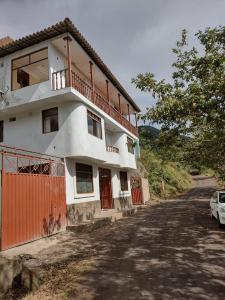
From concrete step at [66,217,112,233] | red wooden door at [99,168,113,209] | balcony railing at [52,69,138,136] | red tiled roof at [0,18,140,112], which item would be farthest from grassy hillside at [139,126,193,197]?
red tiled roof at [0,18,140,112]

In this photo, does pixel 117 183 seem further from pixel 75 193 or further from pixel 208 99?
pixel 208 99

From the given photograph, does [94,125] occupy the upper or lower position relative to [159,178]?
upper

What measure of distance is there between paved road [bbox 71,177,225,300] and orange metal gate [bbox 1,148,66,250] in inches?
91.5

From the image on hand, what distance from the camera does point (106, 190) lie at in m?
22.5

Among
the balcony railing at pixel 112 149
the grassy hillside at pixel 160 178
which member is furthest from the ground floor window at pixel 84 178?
the grassy hillside at pixel 160 178

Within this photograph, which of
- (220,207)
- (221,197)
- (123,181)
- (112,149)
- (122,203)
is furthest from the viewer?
(123,181)

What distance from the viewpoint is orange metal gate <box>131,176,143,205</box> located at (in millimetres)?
29156

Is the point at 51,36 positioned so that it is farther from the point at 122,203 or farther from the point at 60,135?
the point at 122,203

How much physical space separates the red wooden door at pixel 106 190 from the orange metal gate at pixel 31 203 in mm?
7905

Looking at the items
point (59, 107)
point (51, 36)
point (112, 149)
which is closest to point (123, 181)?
point (112, 149)

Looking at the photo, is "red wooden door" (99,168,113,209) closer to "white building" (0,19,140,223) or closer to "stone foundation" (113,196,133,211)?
"stone foundation" (113,196,133,211)

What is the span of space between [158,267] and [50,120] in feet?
35.2

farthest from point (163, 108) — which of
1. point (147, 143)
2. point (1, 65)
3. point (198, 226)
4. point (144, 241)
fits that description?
point (1, 65)

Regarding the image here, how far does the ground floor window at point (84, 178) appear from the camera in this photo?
1596 cm
